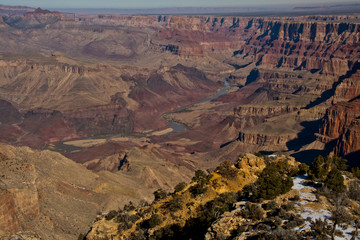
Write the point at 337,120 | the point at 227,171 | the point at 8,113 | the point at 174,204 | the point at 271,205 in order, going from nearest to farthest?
the point at 271,205
the point at 174,204
the point at 227,171
the point at 337,120
the point at 8,113

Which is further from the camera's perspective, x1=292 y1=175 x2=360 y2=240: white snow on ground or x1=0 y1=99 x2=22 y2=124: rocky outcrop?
x1=0 y1=99 x2=22 y2=124: rocky outcrop

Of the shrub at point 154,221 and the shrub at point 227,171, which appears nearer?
the shrub at point 154,221

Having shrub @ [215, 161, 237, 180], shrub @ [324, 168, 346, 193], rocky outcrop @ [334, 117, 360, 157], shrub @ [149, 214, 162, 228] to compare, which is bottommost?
rocky outcrop @ [334, 117, 360, 157]

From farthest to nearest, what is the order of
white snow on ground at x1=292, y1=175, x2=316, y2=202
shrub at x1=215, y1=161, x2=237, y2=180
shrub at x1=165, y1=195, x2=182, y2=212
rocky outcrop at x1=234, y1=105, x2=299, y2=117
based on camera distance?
rocky outcrop at x1=234, y1=105, x2=299, y2=117
shrub at x1=215, y1=161, x2=237, y2=180
shrub at x1=165, y1=195, x2=182, y2=212
white snow on ground at x1=292, y1=175, x2=316, y2=202

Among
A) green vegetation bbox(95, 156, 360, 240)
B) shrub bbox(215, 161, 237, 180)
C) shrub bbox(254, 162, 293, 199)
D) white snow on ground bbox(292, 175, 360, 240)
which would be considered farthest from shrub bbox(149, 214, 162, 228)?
white snow on ground bbox(292, 175, 360, 240)

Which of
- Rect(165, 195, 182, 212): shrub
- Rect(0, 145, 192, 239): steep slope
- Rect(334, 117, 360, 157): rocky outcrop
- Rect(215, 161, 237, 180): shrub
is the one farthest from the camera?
Rect(334, 117, 360, 157): rocky outcrop

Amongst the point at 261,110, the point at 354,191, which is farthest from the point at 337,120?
the point at 354,191

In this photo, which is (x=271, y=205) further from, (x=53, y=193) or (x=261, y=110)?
(x=261, y=110)

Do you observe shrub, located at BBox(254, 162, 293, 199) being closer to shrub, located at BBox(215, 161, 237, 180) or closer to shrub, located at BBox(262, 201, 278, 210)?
shrub, located at BBox(262, 201, 278, 210)

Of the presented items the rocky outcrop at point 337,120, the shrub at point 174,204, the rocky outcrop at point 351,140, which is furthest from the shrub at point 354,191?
the rocky outcrop at point 337,120

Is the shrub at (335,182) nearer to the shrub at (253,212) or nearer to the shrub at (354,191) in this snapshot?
the shrub at (354,191)

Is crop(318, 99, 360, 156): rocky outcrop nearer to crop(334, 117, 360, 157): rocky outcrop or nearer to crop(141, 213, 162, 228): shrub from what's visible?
crop(334, 117, 360, 157): rocky outcrop

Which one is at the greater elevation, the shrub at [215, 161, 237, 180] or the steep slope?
the shrub at [215, 161, 237, 180]
